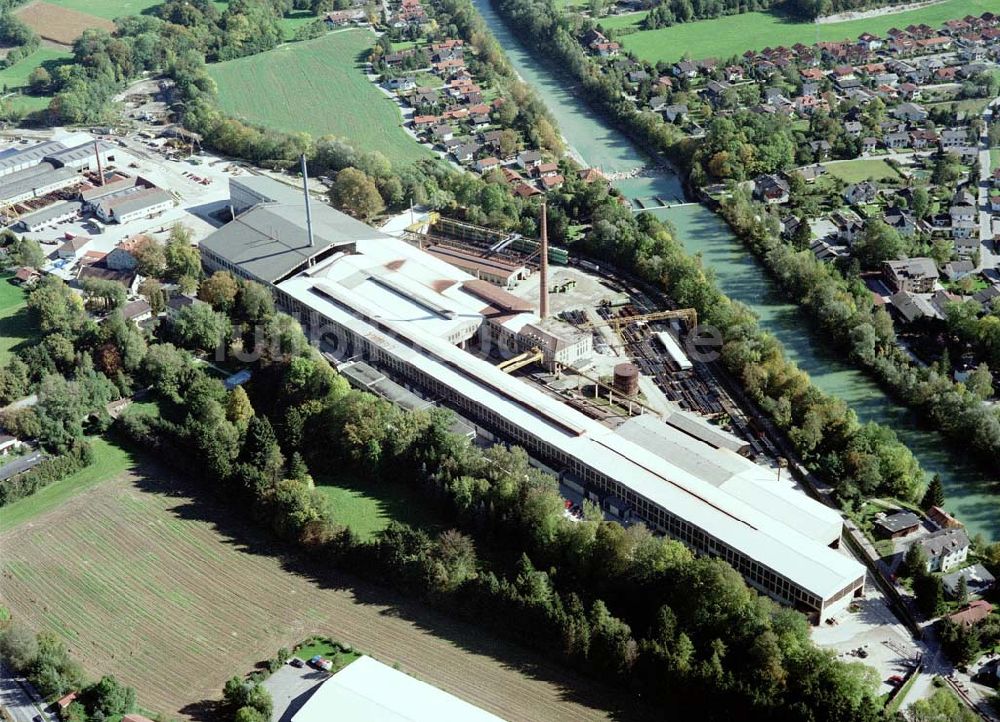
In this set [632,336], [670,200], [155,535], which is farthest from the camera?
[670,200]

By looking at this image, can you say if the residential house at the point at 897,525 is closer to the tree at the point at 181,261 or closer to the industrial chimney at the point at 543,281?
the industrial chimney at the point at 543,281

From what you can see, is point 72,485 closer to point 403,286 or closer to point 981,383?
point 403,286

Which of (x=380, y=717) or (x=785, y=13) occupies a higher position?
(x=785, y=13)

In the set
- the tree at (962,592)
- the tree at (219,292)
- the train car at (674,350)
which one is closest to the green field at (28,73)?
the tree at (219,292)

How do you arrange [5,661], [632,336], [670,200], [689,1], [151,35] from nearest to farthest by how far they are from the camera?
[5,661], [632,336], [670,200], [151,35], [689,1]

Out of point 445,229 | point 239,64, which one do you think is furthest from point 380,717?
point 239,64

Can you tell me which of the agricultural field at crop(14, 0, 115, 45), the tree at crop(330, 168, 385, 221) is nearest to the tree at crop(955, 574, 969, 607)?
the tree at crop(330, 168, 385, 221)

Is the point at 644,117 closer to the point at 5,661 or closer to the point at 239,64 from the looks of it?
the point at 239,64
